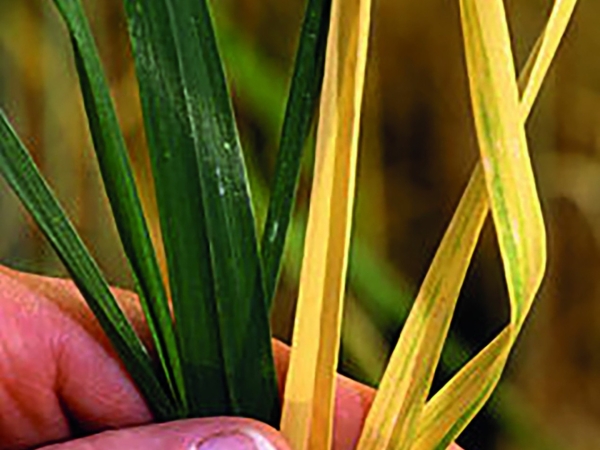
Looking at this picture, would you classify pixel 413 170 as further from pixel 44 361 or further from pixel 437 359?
pixel 437 359

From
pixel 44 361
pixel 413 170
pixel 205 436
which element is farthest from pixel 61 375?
pixel 413 170

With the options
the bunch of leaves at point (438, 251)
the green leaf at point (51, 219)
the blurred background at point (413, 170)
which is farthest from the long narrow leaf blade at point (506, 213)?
the blurred background at point (413, 170)

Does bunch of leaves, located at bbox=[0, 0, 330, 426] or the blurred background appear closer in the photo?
bunch of leaves, located at bbox=[0, 0, 330, 426]

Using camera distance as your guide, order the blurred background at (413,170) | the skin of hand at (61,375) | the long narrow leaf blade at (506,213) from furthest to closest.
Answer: the blurred background at (413,170) → the skin of hand at (61,375) → the long narrow leaf blade at (506,213)

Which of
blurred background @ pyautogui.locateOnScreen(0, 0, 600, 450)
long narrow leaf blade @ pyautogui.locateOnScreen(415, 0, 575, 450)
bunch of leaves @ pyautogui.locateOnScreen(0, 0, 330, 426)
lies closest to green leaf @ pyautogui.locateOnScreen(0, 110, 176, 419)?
bunch of leaves @ pyautogui.locateOnScreen(0, 0, 330, 426)

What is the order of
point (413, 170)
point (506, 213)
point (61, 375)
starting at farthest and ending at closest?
point (413, 170)
point (61, 375)
point (506, 213)

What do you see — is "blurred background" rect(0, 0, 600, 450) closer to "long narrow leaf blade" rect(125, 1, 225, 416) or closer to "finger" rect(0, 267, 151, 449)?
"finger" rect(0, 267, 151, 449)

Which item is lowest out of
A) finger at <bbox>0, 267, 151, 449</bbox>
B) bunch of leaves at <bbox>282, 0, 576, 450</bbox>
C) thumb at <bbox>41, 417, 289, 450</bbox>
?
finger at <bbox>0, 267, 151, 449</bbox>

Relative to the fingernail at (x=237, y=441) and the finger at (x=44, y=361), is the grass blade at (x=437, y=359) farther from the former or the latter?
the finger at (x=44, y=361)
